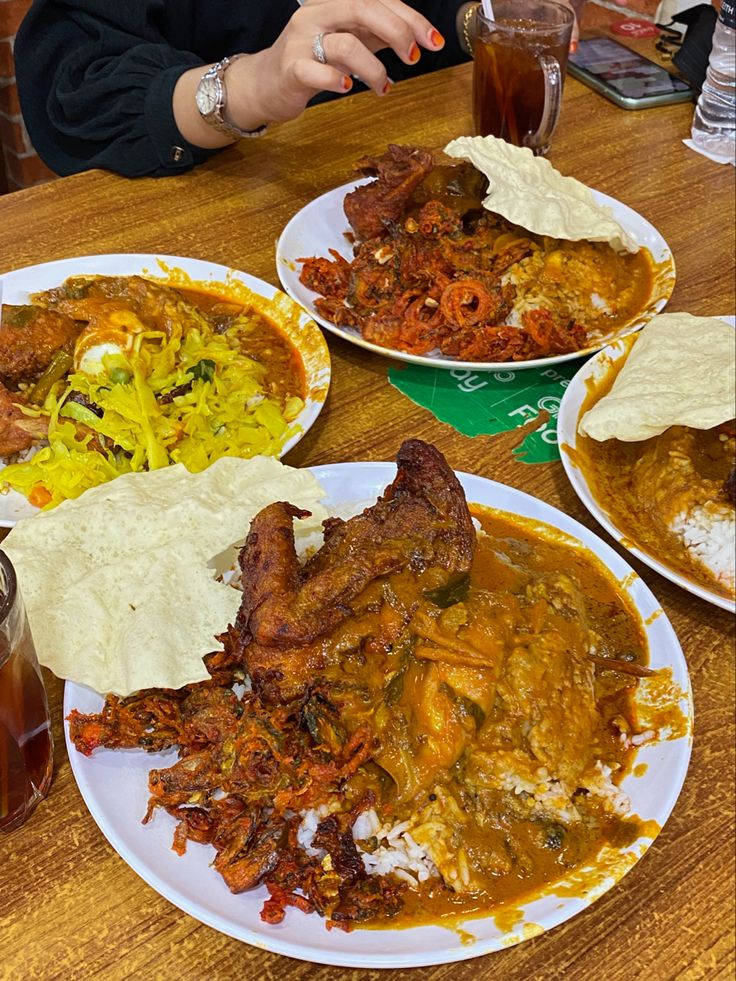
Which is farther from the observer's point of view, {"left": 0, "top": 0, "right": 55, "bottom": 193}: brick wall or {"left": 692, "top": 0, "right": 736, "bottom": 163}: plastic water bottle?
{"left": 0, "top": 0, "right": 55, "bottom": 193}: brick wall

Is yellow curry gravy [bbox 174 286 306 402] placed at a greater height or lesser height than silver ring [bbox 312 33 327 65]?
lesser

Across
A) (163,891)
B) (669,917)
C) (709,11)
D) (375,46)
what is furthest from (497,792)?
(709,11)

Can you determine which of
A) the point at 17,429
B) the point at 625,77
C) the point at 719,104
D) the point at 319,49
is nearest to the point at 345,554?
the point at 17,429

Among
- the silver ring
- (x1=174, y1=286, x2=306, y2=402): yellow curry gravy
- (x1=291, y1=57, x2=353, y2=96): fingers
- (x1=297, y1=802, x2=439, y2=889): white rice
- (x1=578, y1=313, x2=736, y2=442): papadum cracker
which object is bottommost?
(x1=297, y1=802, x2=439, y2=889): white rice

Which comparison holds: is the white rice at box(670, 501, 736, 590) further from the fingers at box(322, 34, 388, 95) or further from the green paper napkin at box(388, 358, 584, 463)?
the fingers at box(322, 34, 388, 95)

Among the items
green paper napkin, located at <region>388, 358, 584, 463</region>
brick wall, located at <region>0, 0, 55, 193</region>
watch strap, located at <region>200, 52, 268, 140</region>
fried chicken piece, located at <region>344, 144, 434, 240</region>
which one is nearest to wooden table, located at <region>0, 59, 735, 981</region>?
green paper napkin, located at <region>388, 358, 584, 463</region>

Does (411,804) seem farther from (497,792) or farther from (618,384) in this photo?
(618,384)

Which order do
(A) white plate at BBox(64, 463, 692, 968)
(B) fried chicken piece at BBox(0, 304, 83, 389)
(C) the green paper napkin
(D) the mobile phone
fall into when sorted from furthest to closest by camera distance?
(D) the mobile phone, (C) the green paper napkin, (B) fried chicken piece at BBox(0, 304, 83, 389), (A) white plate at BBox(64, 463, 692, 968)
